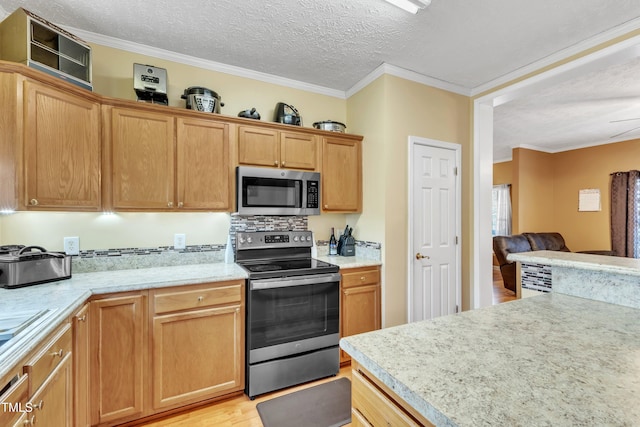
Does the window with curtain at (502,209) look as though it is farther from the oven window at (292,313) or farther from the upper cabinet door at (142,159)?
the upper cabinet door at (142,159)

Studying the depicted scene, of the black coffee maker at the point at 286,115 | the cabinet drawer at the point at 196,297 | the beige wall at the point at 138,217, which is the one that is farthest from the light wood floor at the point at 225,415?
the black coffee maker at the point at 286,115

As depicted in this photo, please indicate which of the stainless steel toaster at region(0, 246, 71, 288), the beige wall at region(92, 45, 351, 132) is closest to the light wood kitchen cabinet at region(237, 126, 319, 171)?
the beige wall at region(92, 45, 351, 132)

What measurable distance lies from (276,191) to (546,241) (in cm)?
533

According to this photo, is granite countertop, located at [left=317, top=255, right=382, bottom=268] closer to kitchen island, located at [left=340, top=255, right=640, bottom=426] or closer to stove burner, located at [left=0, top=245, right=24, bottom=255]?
kitchen island, located at [left=340, top=255, right=640, bottom=426]

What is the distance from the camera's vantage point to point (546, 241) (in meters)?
5.29

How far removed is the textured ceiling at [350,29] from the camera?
1.85 m

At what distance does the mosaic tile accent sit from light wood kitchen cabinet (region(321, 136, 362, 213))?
Answer: 150 centimetres

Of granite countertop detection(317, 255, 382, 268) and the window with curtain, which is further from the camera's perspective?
the window with curtain

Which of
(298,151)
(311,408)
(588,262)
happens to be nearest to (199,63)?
(298,151)

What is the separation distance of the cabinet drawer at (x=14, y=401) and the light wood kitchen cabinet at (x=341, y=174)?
2.11 metres

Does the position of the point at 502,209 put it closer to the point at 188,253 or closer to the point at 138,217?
the point at 188,253

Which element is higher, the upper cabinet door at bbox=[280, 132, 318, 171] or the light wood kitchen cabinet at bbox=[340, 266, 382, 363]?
the upper cabinet door at bbox=[280, 132, 318, 171]

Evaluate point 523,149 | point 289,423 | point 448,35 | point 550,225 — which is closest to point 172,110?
point 448,35

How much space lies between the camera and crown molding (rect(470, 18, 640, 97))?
6.59ft
